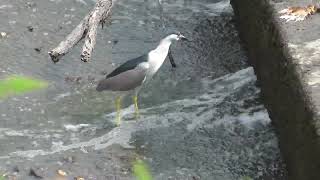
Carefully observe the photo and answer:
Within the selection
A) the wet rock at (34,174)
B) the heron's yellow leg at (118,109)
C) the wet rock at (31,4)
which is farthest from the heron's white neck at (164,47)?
the wet rock at (31,4)

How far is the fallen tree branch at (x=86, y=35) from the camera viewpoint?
373cm

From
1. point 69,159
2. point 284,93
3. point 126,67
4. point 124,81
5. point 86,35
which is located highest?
point 86,35

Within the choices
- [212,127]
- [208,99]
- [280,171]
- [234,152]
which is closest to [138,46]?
[208,99]

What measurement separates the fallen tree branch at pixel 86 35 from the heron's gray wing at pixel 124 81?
69 centimetres

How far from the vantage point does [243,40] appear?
665cm

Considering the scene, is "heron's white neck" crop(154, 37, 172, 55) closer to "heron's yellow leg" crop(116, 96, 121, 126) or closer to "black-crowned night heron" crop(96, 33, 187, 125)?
"black-crowned night heron" crop(96, 33, 187, 125)

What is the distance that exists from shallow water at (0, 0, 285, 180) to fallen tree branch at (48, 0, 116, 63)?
3.44 feet

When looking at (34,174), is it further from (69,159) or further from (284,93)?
(284,93)

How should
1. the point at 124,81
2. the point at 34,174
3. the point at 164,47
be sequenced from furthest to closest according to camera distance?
the point at 164,47
the point at 124,81
the point at 34,174

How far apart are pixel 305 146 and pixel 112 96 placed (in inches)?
98.8

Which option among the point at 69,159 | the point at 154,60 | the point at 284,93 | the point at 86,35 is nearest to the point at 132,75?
the point at 154,60

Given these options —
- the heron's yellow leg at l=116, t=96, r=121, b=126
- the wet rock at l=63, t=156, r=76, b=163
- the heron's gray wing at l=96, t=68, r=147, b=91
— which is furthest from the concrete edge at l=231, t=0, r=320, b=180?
the wet rock at l=63, t=156, r=76, b=163

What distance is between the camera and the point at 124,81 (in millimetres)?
5191

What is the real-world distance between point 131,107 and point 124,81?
1.66 feet
